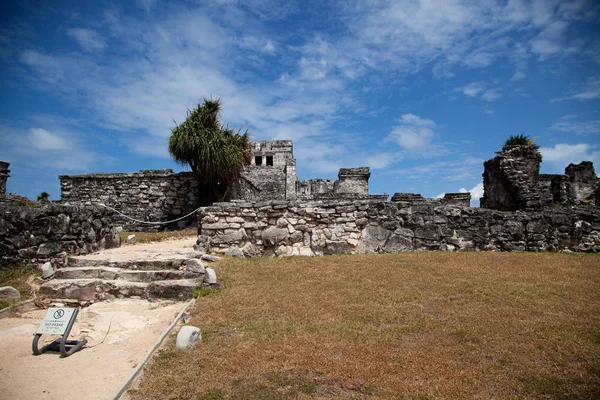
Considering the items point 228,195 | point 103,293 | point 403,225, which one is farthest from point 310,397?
point 228,195

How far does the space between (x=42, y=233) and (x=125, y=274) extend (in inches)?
82.5

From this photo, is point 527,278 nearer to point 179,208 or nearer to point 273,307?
point 273,307

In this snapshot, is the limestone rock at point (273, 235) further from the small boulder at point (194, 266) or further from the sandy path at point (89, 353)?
the sandy path at point (89, 353)

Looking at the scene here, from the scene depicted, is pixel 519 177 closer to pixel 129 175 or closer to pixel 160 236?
pixel 160 236

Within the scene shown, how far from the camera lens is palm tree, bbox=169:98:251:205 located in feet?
52.5

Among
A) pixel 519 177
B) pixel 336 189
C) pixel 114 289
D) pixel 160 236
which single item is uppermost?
pixel 336 189

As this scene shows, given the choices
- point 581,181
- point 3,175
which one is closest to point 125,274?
point 3,175

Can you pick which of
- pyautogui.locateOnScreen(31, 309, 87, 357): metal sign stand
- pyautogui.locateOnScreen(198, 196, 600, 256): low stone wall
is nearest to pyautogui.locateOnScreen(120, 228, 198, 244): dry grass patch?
pyautogui.locateOnScreen(198, 196, 600, 256): low stone wall

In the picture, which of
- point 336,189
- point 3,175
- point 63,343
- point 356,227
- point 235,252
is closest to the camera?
point 63,343

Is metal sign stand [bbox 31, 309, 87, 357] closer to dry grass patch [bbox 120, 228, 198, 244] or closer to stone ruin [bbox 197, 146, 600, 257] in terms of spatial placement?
stone ruin [bbox 197, 146, 600, 257]

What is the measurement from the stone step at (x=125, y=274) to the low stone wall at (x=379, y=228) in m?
2.06

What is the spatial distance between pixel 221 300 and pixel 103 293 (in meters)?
2.30

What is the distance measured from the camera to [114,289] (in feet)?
22.0

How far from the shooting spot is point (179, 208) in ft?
53.4
